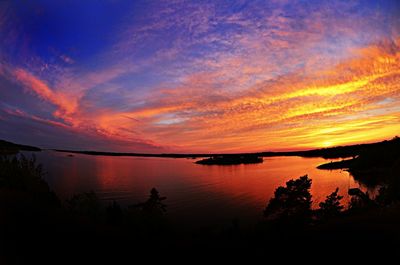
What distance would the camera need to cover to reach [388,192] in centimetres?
3644

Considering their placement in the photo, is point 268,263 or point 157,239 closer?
point 268,263

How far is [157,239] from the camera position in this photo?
44.6 ft

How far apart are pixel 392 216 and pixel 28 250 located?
18.7 m

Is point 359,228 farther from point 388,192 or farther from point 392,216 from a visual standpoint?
point 388,192

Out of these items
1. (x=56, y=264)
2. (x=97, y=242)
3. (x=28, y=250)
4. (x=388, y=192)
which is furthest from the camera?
(x=388, y=192)

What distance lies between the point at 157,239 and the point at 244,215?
39.9m

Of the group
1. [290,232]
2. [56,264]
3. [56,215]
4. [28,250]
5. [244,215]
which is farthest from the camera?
[244,215]

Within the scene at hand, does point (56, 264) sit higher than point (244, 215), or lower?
higher

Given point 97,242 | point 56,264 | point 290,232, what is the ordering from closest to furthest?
point 56,264, point 97,242, point 290,232

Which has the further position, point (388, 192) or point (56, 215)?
point (388, 192)

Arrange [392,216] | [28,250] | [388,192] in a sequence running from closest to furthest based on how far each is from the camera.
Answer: [28,250] → [392,216] → [388,192]

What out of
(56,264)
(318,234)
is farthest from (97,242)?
(318,234)

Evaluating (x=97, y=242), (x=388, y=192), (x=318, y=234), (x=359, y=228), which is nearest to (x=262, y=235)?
(x=318, y=234)

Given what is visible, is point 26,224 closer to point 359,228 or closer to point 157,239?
point 157,239
